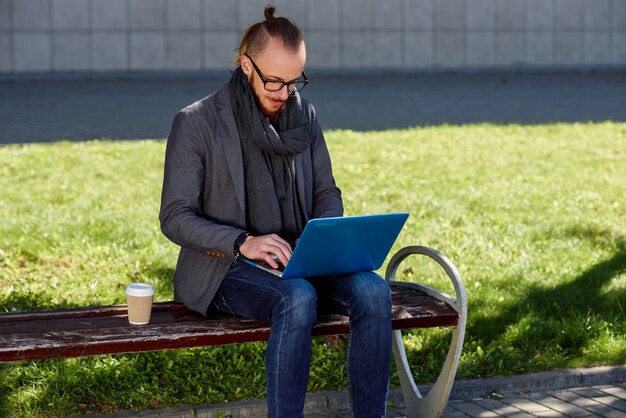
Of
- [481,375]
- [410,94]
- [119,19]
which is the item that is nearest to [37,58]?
[119,19]

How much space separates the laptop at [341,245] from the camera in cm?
414

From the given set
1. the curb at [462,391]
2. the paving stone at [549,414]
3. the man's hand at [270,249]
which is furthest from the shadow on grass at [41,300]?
the paving stone at [549,414]

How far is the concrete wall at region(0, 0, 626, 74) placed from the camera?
62.3 ft

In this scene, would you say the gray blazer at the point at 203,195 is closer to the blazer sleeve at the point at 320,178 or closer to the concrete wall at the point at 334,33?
the blazer sleeve at the point at 320,178

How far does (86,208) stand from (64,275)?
1.64 meters

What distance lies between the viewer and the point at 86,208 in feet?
27.3

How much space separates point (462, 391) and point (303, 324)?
1420 mm

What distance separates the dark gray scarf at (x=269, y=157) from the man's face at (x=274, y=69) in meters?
0.04

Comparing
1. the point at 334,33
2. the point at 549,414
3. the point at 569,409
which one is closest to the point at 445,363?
the point at 549,414

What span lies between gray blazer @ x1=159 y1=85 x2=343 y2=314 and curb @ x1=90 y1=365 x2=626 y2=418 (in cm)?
56

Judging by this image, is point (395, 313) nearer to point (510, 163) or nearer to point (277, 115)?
point (277, 115)

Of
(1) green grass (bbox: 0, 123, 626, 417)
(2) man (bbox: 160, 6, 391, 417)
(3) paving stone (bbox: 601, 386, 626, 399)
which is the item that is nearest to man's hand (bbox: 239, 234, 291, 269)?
(2) man (bbox: 160, 6, 391, 417)

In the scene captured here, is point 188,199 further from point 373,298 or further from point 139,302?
point 373,298

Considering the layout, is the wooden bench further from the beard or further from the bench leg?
the beard
